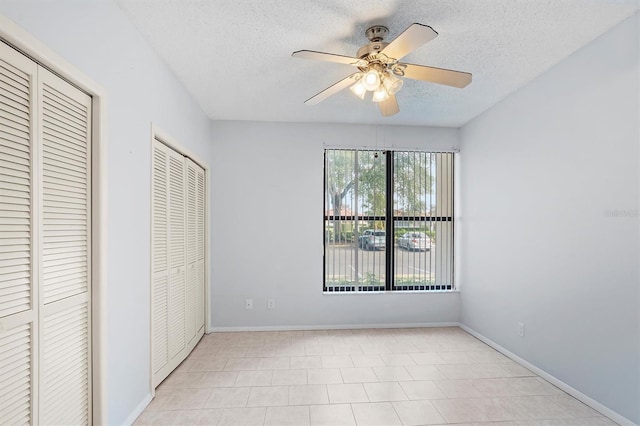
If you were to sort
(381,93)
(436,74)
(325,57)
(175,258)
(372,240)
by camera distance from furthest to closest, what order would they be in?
1. (372,240)
2. (175,258)
3. (381,93)
4. (436,74)
5. (325,57)

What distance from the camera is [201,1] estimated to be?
1.86 metres

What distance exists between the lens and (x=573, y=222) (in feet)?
8.04

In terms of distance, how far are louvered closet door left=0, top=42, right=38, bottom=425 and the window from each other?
306cm

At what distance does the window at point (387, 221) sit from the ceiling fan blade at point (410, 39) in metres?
2.29

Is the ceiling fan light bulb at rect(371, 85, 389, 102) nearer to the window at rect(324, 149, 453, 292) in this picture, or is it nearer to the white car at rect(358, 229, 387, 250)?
the window at rect(324, 149, 453, 292)

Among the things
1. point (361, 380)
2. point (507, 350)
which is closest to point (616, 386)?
point (507, 350)

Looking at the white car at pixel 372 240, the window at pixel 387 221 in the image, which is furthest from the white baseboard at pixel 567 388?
the white car at pixel 372 240

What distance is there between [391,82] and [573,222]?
174 cm

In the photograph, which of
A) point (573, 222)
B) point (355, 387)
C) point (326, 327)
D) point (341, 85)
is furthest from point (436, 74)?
point (326, 327)

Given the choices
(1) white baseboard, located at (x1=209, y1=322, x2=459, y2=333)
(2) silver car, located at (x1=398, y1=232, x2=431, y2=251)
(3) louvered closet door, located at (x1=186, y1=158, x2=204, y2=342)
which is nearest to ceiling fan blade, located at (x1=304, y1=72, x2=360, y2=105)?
(3) louvered closet door, located at (x1=186, y1=158, x2=204, y2=342)

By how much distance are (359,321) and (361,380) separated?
4.53ft

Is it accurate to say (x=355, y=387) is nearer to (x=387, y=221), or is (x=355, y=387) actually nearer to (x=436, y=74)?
(x=387, y=221)

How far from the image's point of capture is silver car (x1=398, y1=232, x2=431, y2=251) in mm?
4242

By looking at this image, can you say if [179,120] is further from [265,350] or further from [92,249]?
[265,350]
